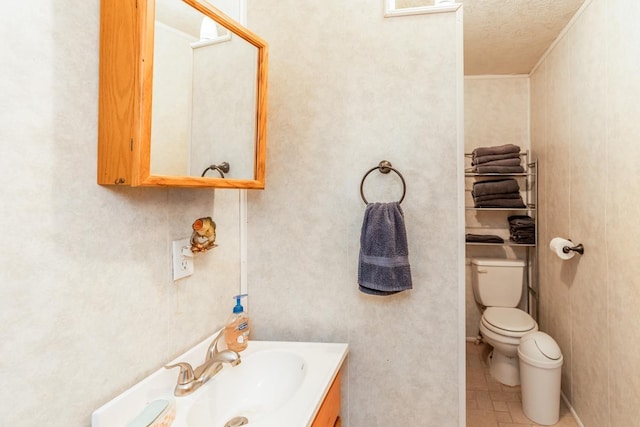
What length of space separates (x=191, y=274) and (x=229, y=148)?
1.42ft

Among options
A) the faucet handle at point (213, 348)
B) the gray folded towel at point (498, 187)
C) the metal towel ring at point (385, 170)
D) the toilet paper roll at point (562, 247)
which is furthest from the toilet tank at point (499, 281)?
the faucet handle at point (213, 348)

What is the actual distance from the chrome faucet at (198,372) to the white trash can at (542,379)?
1.84 metres

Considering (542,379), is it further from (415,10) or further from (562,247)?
(415,10)

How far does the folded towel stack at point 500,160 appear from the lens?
2.59 metres

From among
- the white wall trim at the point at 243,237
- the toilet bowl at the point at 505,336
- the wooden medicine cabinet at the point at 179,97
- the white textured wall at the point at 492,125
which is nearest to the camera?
the wooden medicine cabinet at the point at 179,97

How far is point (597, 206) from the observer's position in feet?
5.65

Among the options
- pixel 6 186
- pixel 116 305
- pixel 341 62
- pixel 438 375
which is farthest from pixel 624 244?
pixel 6 186

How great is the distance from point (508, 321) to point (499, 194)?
986mm

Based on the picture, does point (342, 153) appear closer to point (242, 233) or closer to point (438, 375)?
point (242, 233)

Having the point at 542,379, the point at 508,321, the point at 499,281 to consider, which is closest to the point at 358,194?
the point at 542,379

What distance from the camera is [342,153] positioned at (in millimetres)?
1314

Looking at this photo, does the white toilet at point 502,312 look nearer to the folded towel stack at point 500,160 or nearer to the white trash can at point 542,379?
the white trash can at point 542,379

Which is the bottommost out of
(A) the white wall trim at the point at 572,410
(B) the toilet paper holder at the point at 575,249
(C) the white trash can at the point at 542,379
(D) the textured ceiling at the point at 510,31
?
(A) the white wall trim at the point at 572,410

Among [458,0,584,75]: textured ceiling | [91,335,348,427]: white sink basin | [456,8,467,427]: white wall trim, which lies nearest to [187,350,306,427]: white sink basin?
[91,335,348,427]: white sink basin
